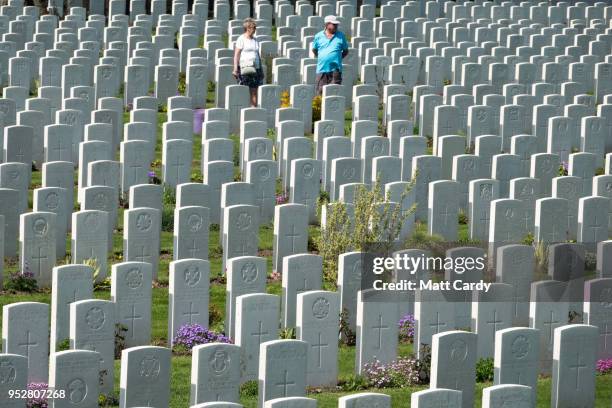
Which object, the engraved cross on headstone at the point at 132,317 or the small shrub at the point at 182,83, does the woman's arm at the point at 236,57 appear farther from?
the engraved cross on headstone at the point at 132,317

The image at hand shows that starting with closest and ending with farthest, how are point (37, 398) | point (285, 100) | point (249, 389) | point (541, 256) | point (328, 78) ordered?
point (37, 398)
point (249, 389)
point (541, 256)
point (285, 100)
point (328, 78)

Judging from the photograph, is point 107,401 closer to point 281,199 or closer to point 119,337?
point 119,337

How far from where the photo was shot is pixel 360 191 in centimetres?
1497

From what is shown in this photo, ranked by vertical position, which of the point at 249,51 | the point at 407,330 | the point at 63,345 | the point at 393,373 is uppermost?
the point at 249,51

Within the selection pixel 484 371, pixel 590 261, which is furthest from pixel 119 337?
pixel 590 261

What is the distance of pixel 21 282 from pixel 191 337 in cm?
216

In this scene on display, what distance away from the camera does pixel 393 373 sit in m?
12.6

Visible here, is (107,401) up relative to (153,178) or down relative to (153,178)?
down

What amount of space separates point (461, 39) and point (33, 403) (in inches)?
600

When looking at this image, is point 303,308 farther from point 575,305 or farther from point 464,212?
point 464,212

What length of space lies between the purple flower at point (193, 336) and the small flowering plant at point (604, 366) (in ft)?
10.2

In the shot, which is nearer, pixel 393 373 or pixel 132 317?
pixel 393 373

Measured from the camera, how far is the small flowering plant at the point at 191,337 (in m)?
13.0

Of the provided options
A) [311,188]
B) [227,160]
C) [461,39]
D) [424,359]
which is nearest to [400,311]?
[424,359]
